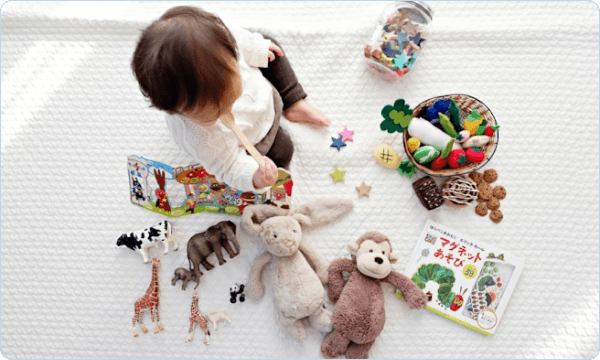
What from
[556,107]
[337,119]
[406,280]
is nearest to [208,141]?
[337,119]

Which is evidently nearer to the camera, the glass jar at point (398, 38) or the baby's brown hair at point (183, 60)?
the baby's brown hair at point (183, 60)

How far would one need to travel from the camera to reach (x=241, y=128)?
890 millimetres

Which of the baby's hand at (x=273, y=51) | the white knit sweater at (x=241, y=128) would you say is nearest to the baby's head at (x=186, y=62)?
the white knit sweater at (x=241, y=128)

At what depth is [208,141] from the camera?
32.9 inches

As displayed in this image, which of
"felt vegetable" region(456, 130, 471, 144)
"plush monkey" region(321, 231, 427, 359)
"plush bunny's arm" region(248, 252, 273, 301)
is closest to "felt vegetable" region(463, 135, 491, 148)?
"felt vegetable" region(456, 130, 471, 144)

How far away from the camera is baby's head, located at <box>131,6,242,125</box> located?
0.65 meters

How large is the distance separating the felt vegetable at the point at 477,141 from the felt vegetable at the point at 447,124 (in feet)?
0.12

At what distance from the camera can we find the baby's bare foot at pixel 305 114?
3.60 ft

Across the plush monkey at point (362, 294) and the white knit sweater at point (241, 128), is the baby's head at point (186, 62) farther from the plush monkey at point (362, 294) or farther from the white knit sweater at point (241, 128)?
the plush monkey at point (362, 294)

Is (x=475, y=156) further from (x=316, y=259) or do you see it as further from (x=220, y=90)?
(x=220, y=90)

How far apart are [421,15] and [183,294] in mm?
848

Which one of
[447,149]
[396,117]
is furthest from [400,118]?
[447,149]

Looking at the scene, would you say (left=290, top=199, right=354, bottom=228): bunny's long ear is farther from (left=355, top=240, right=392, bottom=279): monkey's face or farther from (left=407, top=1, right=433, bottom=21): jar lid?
(left=407, top=1, right=433, bottom=21): jar lid

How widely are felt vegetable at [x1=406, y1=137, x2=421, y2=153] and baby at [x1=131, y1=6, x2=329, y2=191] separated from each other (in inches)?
7.7
